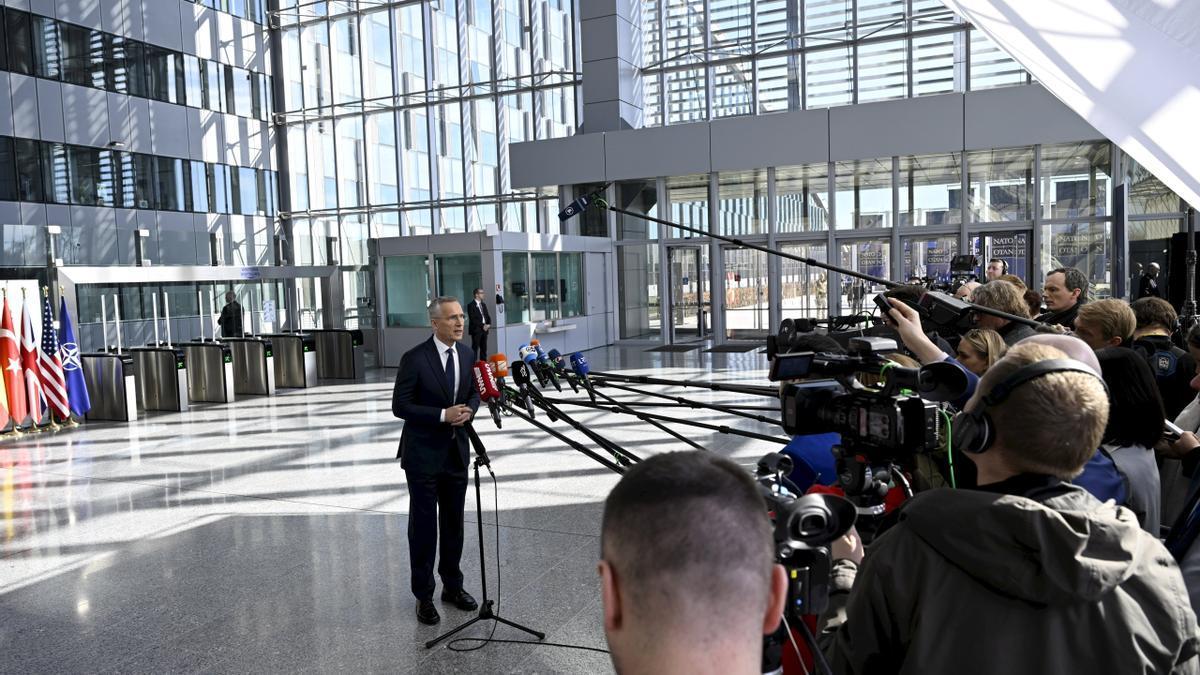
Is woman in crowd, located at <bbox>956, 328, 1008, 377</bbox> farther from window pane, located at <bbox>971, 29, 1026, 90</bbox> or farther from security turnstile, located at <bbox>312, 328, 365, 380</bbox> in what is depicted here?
window pane, located at <bbox>971, 29, 1026, 90</bbox>

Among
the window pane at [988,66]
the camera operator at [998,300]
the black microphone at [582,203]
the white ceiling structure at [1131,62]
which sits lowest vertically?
the camera operator at [998,300]

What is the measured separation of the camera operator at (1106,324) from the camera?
389cm

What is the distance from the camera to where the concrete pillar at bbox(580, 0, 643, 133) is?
19766 millimetres

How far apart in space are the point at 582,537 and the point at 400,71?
2170 cm

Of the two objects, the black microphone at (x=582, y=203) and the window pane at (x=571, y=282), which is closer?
the black microphone at (x=582, y=203)

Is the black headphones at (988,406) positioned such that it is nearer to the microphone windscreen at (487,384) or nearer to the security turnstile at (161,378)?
the microphone windscreen at (487,384)

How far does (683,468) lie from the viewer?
1102 mm

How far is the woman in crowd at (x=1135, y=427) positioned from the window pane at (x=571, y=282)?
16.2 m

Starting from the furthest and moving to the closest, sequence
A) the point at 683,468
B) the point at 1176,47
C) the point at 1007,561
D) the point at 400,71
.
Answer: the point at 400,71
the point at 1176,47
the point at 1007,561
the point at 683,468

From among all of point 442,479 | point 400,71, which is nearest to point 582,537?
point 442,479

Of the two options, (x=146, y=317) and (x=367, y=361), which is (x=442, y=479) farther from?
(x=146, y=317)

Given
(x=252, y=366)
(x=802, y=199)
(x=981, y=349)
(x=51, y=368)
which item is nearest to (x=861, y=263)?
(x=802, y=199)

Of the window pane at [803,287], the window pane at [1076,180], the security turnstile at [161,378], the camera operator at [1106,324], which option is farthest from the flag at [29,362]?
the window pane at [1076,180]

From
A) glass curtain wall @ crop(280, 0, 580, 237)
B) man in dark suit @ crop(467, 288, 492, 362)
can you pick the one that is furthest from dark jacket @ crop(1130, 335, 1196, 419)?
glass curtain wall @ crop(280, 0, 580, 237)
